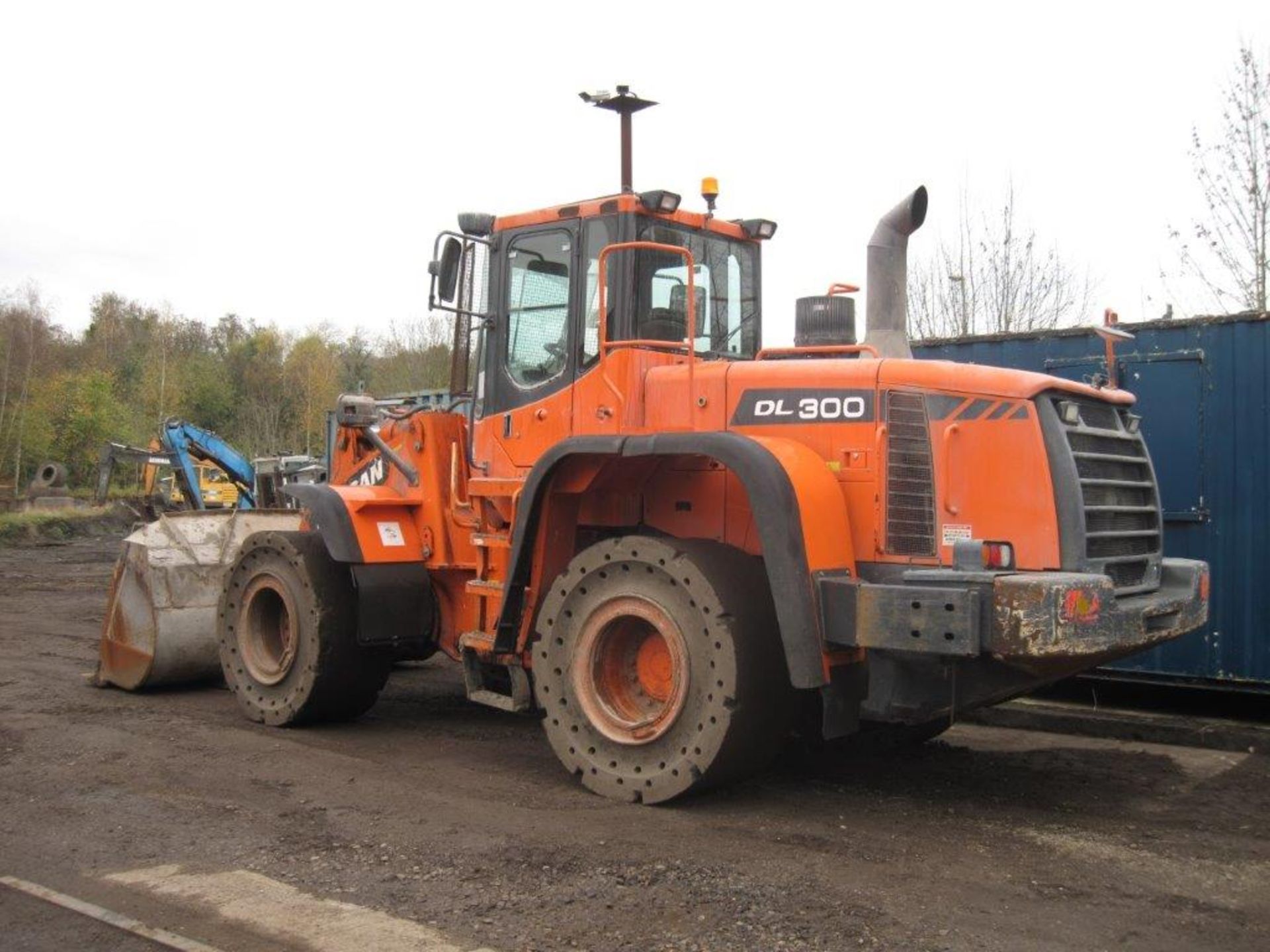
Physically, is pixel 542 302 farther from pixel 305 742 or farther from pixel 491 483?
pixel 305 742

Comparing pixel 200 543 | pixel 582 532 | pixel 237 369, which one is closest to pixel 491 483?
pixel 582 532

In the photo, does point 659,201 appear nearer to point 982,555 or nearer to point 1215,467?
point 982,555

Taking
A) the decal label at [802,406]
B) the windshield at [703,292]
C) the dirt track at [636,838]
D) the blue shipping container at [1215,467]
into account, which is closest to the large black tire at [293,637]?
the dirt track at [636,838]

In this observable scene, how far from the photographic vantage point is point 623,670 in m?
6.70

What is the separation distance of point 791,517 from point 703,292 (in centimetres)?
217

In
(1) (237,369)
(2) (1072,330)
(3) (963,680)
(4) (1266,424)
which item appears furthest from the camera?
(1) (237,369)

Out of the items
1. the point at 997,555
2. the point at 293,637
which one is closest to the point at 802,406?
the point at 997,555

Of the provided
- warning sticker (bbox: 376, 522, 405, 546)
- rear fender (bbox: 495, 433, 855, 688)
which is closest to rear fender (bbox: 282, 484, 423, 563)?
warning sticker (bbox: 376, 522, 405, 546)

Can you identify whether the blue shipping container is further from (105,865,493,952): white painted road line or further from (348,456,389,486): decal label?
(105,865,493,952): white painted road line

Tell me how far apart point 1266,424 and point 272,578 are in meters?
6.88

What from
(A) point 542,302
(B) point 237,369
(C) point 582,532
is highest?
(B) point 237,369

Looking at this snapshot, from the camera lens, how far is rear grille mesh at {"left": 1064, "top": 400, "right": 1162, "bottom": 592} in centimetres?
613

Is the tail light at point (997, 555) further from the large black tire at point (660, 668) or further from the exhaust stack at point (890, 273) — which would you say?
the exhaust stack at point (890, 273)

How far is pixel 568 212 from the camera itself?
7.45 m
